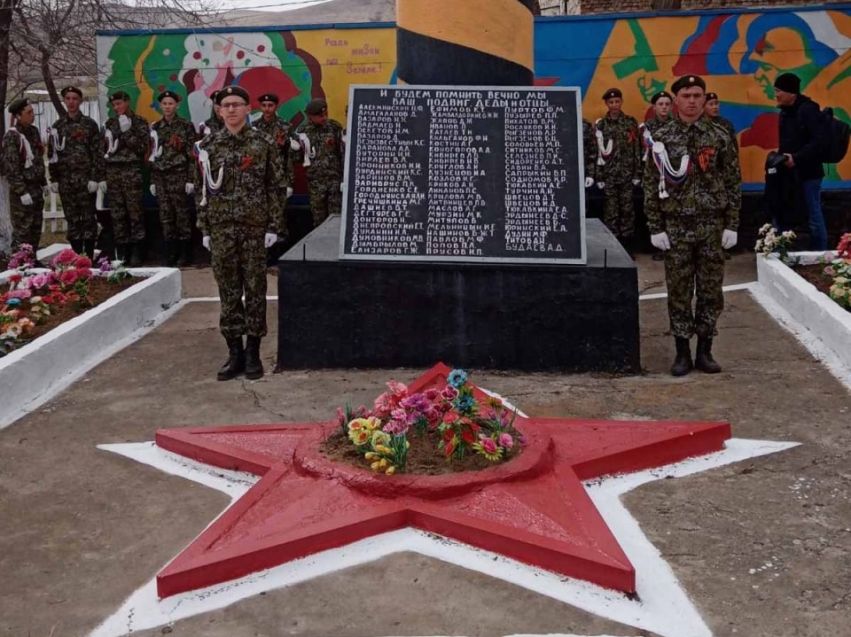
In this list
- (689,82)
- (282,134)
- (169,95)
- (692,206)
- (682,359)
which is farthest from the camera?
(169,95)

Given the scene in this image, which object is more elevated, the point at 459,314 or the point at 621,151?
the point at 621,151

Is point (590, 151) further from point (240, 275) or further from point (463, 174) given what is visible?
point (240, 275)

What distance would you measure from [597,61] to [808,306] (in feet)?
17.7

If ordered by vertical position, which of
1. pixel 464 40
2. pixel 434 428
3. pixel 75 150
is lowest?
pixel 434 428

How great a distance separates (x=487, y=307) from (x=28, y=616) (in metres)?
3.49

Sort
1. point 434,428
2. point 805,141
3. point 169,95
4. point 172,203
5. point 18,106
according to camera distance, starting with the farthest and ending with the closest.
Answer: point 172,203, point 169,95, point 18,106, point 805,141, point 434,428

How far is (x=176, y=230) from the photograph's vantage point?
1157cm

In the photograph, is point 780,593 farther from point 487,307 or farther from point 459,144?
point 459,144

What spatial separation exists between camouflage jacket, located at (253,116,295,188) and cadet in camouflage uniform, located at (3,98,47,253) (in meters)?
2.47

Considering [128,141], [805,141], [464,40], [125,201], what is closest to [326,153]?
[128,141]

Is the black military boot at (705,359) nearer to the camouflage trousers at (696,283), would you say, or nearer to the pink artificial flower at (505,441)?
the camouflage trousers at (696,283)

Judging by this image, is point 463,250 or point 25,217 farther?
point 25,217

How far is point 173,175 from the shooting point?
11.3 meters

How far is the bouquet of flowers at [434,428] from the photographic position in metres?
3.97
